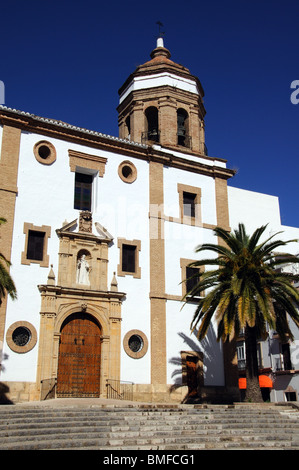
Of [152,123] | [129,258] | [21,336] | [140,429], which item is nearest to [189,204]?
[129,258]

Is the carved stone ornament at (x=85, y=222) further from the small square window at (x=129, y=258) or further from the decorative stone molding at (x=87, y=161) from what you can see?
the decorative stone molding at (x=87, y=161)

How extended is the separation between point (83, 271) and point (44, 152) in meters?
5.52

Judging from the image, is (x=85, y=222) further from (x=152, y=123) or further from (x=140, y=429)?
→ (x=140, y=429)

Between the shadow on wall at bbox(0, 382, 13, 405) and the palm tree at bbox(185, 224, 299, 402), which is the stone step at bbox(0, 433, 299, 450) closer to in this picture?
the palm tree at bbox(185, 224, 299, 402)

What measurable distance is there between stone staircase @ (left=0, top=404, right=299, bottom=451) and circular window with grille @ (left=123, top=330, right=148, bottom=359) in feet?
16.5

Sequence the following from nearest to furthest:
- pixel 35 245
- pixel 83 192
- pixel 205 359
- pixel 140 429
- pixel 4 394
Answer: pixel 140 429
pixel 4 394
pixel 35 245
pixel 83 192
pixel 205 359

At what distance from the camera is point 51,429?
13148 millimetres

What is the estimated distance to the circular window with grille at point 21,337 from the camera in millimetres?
19578

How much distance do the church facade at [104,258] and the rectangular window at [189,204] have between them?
0.06 meters

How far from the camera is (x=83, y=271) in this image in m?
22.3

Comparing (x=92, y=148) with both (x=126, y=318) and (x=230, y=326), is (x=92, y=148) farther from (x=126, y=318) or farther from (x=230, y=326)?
(x=230, y=326)

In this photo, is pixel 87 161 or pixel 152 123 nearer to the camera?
pixel 87 161

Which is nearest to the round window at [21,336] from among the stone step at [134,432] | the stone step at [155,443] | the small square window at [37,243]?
the small square window at [37,243]

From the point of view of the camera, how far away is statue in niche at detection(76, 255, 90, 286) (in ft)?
72.6
